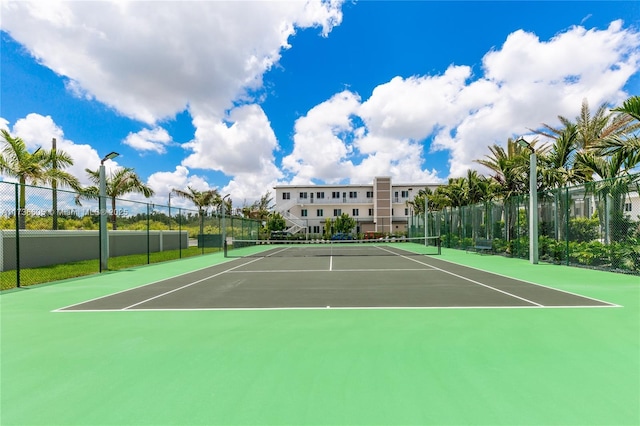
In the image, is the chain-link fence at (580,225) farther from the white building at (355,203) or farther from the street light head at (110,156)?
Result: the white building at (355,203)

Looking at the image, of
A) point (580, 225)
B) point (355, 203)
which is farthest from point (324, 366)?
point (355, 203)

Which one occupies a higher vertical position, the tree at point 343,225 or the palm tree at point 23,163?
the palm tree at point 23,163

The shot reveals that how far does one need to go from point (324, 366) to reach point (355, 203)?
67.1m

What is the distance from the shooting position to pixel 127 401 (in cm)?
367

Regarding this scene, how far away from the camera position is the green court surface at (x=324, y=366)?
3434 millimetres

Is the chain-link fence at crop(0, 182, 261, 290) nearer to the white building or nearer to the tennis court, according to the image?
the tennis court

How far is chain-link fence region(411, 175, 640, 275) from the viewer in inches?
506

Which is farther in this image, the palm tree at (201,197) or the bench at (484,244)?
the palm tree at (201,197)

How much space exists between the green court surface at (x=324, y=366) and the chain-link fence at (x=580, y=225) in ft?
24.0

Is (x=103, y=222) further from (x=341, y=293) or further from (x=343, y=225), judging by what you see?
(x=343, y=225)

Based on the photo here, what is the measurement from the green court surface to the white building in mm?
62265

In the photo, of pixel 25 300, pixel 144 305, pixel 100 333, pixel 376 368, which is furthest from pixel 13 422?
pixel 25 300

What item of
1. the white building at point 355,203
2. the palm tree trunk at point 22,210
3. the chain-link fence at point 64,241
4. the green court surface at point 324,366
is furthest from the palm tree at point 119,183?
the white building at point 355,203

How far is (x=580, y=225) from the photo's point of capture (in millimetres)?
15805
